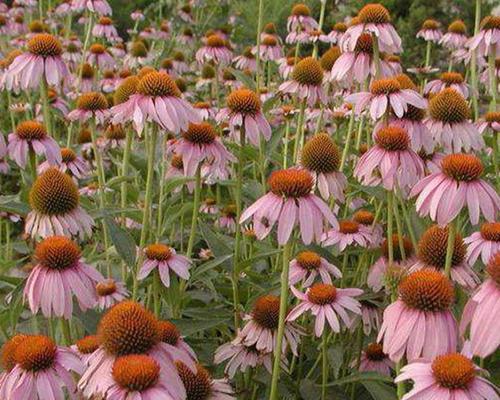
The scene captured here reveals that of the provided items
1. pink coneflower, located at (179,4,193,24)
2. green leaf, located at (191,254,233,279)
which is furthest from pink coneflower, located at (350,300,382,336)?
pink coneflower, located at (179,4,193,24)

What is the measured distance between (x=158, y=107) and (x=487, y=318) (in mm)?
1048

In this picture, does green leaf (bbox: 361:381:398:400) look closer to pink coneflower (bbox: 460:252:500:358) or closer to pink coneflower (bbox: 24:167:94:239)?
pink coneflower (bbox: 460:252:500:358)

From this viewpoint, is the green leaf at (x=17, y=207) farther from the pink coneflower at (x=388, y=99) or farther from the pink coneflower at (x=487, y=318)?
the pink coneflower at (x=487, y=318)

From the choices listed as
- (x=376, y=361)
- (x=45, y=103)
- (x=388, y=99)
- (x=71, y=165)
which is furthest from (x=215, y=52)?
(x=376, y=361)

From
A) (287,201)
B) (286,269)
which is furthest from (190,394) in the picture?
(287,201)

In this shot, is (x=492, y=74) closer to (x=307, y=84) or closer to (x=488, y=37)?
(x=488, y=37)

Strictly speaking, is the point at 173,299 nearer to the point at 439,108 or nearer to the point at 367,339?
the point at 367,339

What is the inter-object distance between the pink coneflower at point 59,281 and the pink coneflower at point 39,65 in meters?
1.02

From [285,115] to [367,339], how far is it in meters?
1.36

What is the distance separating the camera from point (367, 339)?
2.31 metres

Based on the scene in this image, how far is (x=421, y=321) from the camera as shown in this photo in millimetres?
1417

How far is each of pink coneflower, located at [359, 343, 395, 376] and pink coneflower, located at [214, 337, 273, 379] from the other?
26 centimetres

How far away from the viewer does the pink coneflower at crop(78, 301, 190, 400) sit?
4.46 feet

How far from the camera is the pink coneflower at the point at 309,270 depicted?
2.06 metres
